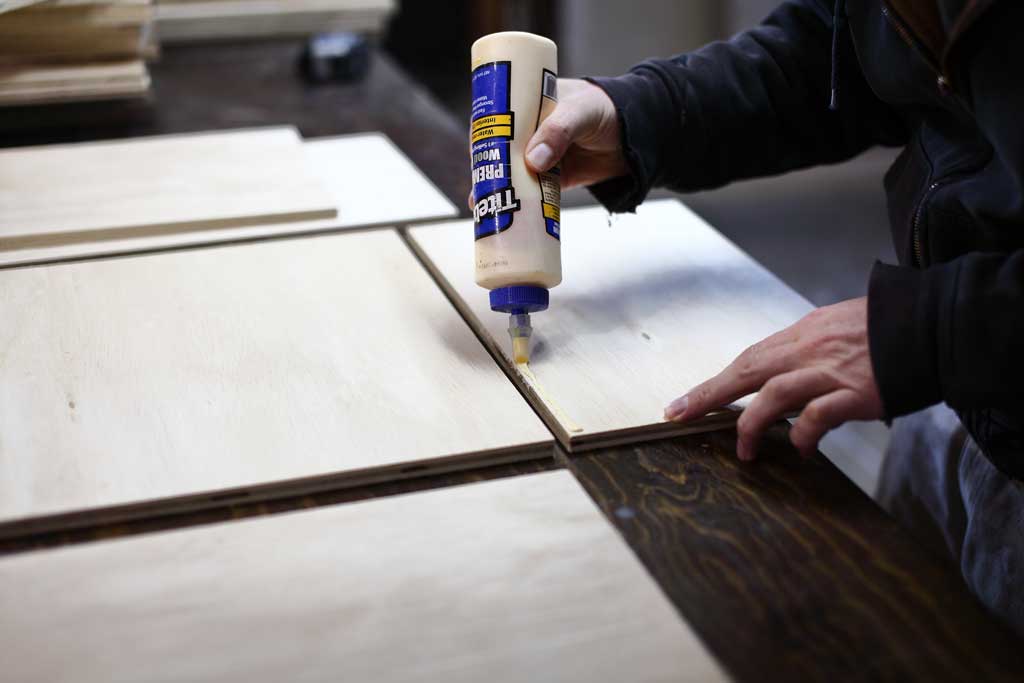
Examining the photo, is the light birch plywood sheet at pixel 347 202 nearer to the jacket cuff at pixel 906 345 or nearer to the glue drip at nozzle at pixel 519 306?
the glue drip at nozzle at pixel 519 306

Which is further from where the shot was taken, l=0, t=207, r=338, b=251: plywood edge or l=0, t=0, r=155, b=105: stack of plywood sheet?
l=0, t=0, r=155, b=105: stack of plywood sheet

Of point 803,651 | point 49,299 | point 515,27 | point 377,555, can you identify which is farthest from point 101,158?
point 515,27

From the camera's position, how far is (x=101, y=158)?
5.51 ft

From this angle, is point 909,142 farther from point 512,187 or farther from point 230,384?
point 230,384

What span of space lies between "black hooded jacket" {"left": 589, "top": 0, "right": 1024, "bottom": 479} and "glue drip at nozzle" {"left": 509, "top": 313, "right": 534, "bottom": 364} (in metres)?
0.28

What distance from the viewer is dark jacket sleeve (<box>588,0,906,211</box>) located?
4.02 ft

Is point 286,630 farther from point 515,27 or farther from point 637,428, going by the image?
point 515,27

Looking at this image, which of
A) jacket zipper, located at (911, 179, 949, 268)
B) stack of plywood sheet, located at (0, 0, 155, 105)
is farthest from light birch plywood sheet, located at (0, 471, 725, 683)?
stack of plywood sheet, located at (0, 0, 155, 105)

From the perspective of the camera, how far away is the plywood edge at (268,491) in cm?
81

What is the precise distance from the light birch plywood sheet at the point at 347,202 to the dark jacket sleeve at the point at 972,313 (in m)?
0.79

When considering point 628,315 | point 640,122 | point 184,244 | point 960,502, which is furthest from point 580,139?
point 960,502

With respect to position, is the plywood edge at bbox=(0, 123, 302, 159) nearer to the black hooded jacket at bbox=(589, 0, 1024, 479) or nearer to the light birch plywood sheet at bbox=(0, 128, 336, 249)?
the light birch plywood sheet at bbox=(0, 128, 336, 249)

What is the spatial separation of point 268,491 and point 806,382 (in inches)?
17.9

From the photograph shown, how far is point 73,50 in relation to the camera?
190cm
